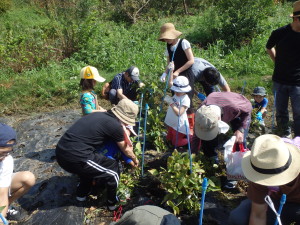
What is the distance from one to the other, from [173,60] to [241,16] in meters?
4.30

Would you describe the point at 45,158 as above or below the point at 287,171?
below

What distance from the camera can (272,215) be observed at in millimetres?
2234

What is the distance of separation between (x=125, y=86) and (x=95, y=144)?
5.46 ft

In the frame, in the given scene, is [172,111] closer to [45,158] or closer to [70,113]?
[45,158]

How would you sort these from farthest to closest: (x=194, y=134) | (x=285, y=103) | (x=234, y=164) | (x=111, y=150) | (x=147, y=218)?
(x=285, y=103) → (x=194, y=134) → (x=111, y=150) → (x=234, y=164) → (x=147, y=218)

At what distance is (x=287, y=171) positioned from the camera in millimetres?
1870

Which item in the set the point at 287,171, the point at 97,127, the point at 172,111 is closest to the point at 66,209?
the point at 97,127

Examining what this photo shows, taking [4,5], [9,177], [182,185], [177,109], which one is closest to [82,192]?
[9,177]

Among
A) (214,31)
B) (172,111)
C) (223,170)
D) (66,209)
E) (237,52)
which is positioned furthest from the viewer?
(214,31)

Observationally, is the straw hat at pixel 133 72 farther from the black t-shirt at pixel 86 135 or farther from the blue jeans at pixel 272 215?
the blue jeans at pixel 272 215

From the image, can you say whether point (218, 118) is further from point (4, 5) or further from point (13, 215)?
point (4, 5)

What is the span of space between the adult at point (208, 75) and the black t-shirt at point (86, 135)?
1371 millimetres

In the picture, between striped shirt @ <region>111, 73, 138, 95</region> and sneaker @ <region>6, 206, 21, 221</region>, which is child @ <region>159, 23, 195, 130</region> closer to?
striped shirt @ <region>111, 73, 138, 95</region>

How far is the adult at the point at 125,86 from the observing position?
407 centimetres
